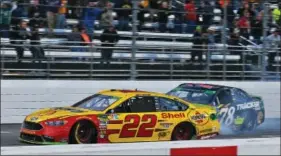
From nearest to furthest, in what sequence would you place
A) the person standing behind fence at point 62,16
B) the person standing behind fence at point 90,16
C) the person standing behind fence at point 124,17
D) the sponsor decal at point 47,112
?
the sponsor decal at point 47,112
the person standing behind fence at point 62,16
the person standing behind fence at point 90,16
the person standing behind fence at point 124,17

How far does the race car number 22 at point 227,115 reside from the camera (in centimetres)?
1468

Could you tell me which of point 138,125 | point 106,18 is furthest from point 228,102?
point 106,18

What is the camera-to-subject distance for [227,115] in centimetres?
1494

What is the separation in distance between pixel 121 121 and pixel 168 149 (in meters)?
6.86

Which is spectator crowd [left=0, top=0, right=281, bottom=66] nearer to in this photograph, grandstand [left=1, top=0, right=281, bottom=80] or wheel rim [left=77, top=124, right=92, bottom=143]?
grandstand [left=1, top=0, right=281, bottom=80]

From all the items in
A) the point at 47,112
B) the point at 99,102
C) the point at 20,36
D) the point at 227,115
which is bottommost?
the point at 227,115

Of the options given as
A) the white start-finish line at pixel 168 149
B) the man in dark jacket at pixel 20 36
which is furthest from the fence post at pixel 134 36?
the white start-finish line at pixel 168 149

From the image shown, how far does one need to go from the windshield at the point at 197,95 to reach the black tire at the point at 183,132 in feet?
6.52

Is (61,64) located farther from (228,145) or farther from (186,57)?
(228,145)

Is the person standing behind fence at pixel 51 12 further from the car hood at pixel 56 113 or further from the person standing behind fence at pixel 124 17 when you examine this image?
the car hood at pixel 56 113

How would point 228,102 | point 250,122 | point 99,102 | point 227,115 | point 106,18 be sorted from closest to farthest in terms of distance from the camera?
1. point 99,102
2. point 227,115
3. point 228,102
4. point 250,122
5. point 106,18

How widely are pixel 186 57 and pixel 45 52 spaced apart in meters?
4.55

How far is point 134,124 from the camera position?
481 inches

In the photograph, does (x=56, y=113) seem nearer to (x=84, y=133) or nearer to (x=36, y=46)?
(x=84, y=133)
